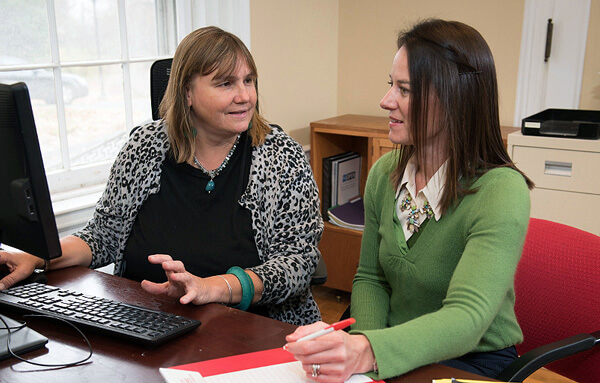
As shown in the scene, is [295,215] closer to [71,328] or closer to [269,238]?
[269,238]

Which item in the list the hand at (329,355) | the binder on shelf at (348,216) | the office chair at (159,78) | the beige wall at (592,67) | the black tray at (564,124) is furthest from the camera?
the binder on shelf at (348,216)

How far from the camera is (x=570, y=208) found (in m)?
2.31

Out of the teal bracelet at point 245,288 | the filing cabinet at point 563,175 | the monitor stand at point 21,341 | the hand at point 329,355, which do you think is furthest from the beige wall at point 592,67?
the monitor stand at point 21,341

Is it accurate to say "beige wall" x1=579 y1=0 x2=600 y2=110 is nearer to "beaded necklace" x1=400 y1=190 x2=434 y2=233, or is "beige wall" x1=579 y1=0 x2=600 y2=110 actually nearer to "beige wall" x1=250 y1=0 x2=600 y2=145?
"beige wall" x1=250 y1=0 x2=600 y2=145

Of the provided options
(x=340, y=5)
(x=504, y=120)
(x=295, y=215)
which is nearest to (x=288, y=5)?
(x=340, y=5)

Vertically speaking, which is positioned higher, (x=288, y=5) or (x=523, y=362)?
(x=288, y=5)

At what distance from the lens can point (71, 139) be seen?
7.53 ft

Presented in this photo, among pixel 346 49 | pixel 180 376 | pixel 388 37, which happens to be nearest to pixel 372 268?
pixel 180 376

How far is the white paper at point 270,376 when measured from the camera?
36.0 inches

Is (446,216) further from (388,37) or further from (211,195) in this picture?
(388,37)

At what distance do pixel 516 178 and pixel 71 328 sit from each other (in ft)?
3.02

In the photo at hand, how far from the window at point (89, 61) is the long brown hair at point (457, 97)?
1446 mm

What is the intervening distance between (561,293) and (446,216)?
0.36 metres

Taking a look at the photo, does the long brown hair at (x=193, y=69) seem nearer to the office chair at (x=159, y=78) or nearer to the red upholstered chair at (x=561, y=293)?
the office chair at (x=159, y=78)
